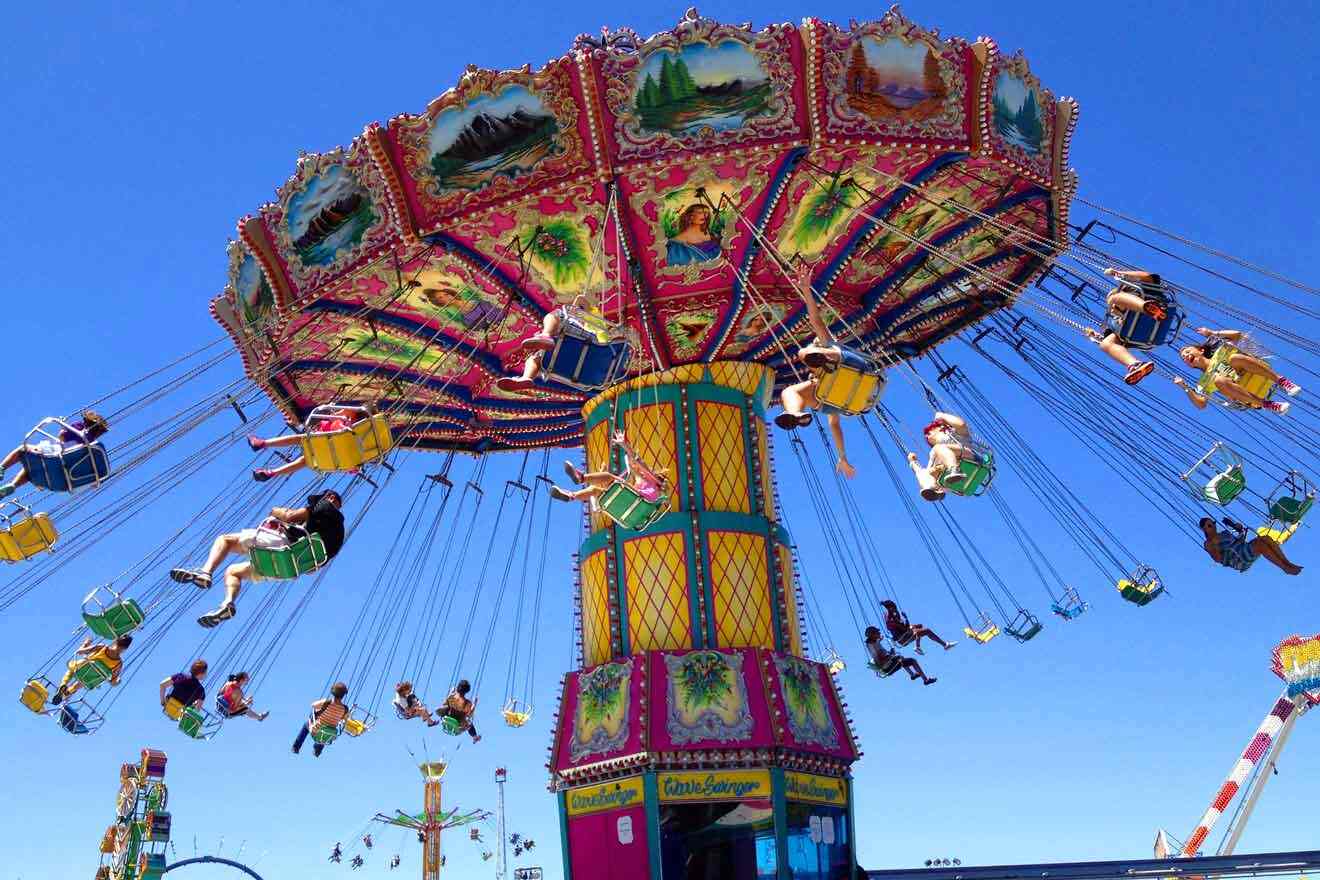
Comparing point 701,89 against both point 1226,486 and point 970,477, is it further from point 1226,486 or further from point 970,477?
point 1226,486

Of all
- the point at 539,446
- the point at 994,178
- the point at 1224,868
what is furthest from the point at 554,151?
the point at 1224,868

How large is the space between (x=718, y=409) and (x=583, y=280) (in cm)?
230

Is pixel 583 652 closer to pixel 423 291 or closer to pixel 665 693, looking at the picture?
pixel 665 693

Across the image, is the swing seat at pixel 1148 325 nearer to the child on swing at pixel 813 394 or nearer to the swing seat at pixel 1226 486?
the swing seat at pixel 1226 486

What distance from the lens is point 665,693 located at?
13.3 m

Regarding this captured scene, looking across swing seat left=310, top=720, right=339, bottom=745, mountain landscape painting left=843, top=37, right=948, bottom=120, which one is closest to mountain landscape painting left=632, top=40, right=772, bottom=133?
mountain landscape painting left=843, top=37, right=948, bottom=120

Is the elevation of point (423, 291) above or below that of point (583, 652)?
above

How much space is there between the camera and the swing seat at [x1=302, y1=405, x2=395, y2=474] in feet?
35.1

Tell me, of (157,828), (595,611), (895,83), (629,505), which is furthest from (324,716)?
(157,828)

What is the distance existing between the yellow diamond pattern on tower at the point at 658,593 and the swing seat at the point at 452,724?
4.31 m

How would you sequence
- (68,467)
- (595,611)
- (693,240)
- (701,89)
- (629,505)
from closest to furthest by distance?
1. (629,505)
2. (68,467)
3. (701,89)
4. (693,240)
5. (595,611)

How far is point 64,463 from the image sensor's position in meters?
11.4

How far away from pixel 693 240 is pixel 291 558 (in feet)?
17.5

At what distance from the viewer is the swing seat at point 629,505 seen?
35.6 feet
